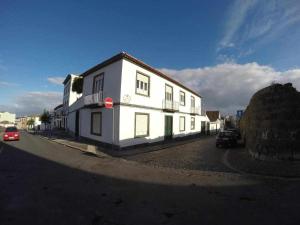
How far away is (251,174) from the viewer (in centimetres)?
838

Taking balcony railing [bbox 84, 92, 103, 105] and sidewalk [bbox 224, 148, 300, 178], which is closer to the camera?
sidewalk [bbox 224, 148, 300, 178]

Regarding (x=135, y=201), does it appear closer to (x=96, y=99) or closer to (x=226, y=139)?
(x=96, y=99)

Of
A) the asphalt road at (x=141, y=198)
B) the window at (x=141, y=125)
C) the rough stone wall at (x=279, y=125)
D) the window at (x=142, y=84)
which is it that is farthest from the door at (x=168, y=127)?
the asphalt road at (x=141, y=198)

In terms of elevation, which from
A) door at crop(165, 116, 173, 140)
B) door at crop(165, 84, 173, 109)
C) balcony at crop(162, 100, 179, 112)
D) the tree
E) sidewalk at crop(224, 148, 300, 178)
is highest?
the tree

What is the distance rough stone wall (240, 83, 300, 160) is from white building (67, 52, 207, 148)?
8.65 metres

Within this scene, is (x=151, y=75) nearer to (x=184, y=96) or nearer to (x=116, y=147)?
(x=116, y=147)

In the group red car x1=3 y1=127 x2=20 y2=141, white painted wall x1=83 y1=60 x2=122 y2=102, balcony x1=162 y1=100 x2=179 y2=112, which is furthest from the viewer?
red car x1=3 y1=127 x2=20 y2=141

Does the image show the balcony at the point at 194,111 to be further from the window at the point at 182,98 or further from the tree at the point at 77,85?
the tree at the point at 77,85

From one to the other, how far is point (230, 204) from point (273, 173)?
4263 millimetres

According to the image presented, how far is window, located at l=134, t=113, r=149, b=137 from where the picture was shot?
16719 millimetres

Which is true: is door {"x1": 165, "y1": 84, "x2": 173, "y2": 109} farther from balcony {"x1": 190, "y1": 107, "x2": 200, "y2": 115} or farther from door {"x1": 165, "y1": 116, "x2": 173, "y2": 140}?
balcony {"x1": 190, "y1": 107, "x2": 200, "y2": 115}

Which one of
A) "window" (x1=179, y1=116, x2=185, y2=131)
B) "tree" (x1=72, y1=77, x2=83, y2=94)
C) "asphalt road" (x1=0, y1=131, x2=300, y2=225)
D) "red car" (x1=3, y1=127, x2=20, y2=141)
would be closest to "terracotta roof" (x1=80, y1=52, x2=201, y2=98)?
"window" (x1=179, y1=116, x2=185, y2=131)

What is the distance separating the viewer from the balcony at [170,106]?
20742mm

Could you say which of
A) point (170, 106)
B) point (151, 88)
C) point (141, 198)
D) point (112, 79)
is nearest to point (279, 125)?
point (141, 198)
